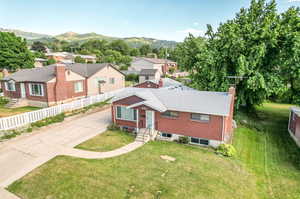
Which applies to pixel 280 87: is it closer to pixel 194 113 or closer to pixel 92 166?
pixel 194 113

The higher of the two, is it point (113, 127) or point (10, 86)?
point (10, 86)

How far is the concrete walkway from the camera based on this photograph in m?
9.85

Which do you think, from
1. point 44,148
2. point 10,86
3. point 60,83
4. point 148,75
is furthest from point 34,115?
point 148,75

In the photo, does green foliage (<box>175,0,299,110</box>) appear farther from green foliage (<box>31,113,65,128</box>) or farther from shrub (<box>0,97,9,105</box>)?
shrub (<box>0,97,9,105</box>)

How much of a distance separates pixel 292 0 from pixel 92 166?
22.9 meters

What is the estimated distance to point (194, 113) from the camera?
534 inches

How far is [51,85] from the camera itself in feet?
70.8

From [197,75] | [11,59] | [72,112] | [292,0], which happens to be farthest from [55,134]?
[11,59]

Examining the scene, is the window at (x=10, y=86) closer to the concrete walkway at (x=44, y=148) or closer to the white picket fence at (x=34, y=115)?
the white picket fence at (x=34, y=115)

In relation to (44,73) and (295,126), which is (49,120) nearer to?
(44,73)

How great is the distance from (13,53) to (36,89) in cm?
2752

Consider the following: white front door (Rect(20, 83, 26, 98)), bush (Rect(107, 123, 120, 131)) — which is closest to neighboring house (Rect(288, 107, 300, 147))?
bush (Rect(107, 123, 120, 131))

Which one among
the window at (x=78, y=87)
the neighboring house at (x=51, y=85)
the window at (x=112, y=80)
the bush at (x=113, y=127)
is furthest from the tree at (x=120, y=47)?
the bush at (x=113, y=127)

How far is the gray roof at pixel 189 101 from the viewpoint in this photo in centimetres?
1308
